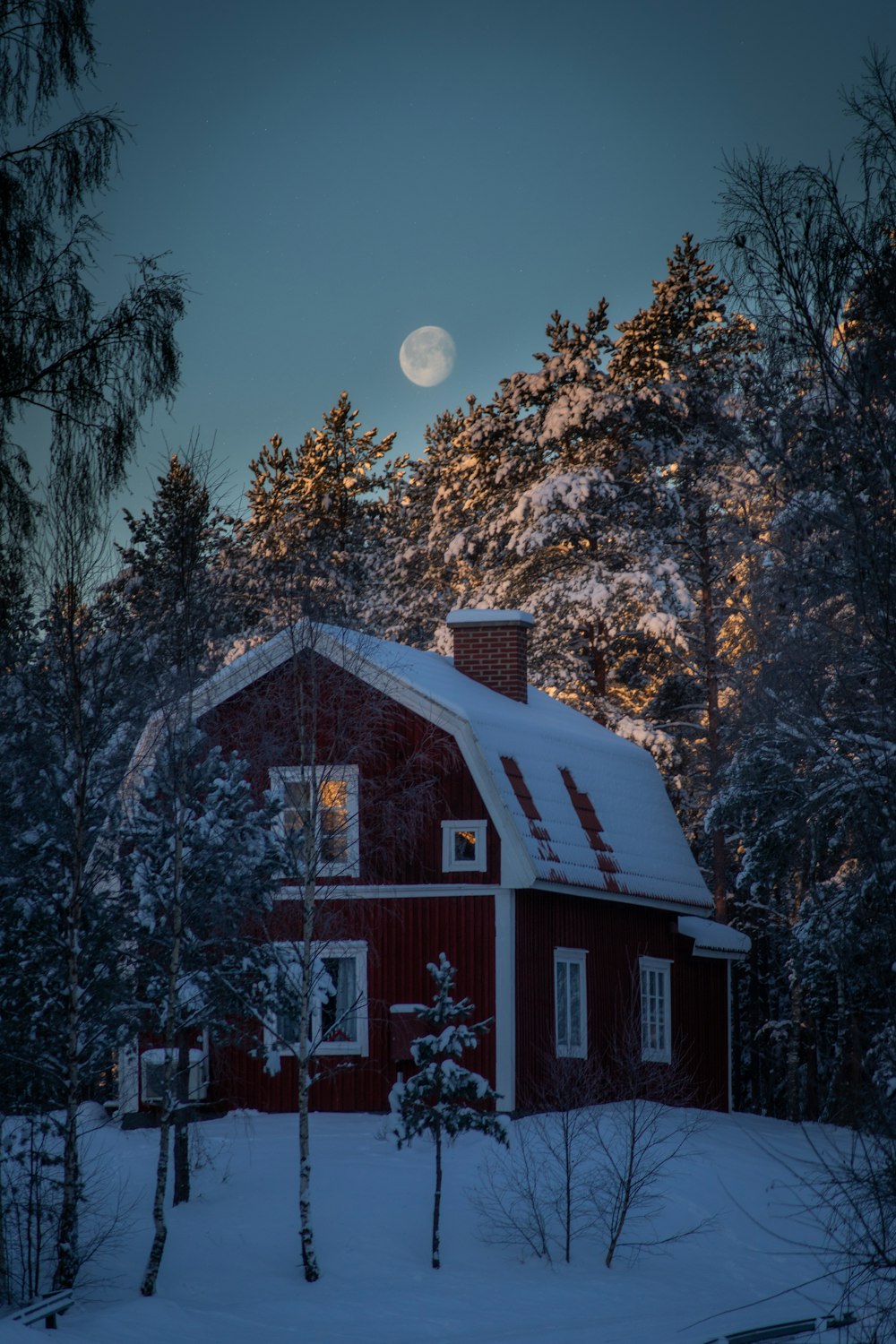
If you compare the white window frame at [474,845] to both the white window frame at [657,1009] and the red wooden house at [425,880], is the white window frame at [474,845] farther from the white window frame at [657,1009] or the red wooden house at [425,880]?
the white window frame at [657,1009]

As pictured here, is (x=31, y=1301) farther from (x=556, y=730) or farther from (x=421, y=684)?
(x=556, y=730)

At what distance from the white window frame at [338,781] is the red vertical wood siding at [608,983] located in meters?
2.41

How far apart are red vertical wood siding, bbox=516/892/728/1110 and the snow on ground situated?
6.68 ft

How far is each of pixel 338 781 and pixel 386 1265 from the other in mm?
6490

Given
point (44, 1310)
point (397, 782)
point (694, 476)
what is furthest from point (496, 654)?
point (44, 1310)

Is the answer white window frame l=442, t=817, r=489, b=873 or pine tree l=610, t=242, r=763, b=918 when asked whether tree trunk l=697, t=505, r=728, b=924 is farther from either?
white window frame l=442, t=817, r=489, b=873

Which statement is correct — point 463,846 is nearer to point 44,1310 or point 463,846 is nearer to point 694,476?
point 44,1310

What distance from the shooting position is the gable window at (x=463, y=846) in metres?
20.4

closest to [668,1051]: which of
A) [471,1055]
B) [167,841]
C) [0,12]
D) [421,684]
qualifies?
[471,1055]

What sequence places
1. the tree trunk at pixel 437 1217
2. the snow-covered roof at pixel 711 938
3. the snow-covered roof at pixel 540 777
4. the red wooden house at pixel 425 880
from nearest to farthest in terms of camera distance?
the tree trunk at pixel 437 1217 < the red wooden house at pixel 425 880 < the snow-covered roof at pixel 540 777 < the snow-covered roof at pixel 711 938

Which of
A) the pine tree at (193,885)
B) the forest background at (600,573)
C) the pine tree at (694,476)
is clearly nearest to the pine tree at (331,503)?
the forest background at (600,573)

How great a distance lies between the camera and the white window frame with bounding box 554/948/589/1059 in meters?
21.2

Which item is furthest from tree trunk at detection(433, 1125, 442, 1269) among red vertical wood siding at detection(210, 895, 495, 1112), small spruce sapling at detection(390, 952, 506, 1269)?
red vertical wood siding at detection(210, 895, 495, 1112)

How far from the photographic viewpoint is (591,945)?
873 inches
